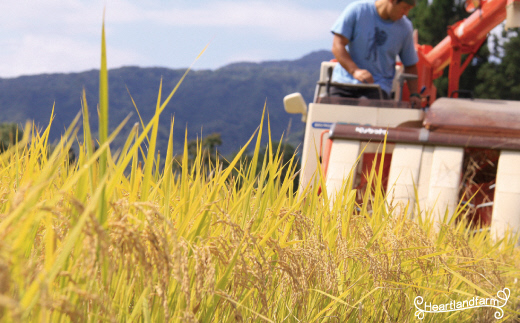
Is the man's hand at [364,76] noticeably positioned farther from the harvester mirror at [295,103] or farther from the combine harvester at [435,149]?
the harvester mirror at [295,103]

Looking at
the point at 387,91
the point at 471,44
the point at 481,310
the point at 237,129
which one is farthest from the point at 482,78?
the point at 237,129

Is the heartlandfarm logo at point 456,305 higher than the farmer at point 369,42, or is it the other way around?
the farmer at point 369,42

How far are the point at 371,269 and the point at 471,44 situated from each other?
18.5 feet

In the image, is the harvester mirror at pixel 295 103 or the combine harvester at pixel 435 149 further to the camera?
the harvester mirror at pixel 295 103

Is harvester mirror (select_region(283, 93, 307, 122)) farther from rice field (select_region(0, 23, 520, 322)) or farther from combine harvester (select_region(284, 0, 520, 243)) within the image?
rice field (select_region(0, 23, 520, 322))

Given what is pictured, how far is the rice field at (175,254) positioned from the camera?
0.60m

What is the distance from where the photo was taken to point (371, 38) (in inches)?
170

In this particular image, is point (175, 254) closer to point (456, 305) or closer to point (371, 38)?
point (456, 305)

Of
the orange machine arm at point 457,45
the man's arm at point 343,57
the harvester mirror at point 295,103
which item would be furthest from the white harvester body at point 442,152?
the orange machine arm at point 457,45

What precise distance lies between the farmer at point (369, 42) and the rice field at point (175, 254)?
8.49ft

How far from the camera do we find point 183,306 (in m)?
0.92

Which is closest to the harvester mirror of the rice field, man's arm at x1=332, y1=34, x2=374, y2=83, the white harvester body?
man's arm at x1=332, y1=34, x2=374, y2=83

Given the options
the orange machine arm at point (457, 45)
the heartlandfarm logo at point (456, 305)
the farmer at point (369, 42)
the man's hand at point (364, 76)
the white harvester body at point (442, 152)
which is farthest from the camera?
the orange machine arm at point (457, 45)

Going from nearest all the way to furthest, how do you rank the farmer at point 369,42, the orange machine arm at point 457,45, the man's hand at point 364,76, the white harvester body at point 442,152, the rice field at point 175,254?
the rice field at point 175,254 → the white harvester body at point 442,152 → the man's hand at point 364,76 → the farmer at point 369,42 → the orange machine arm at point 457,45
